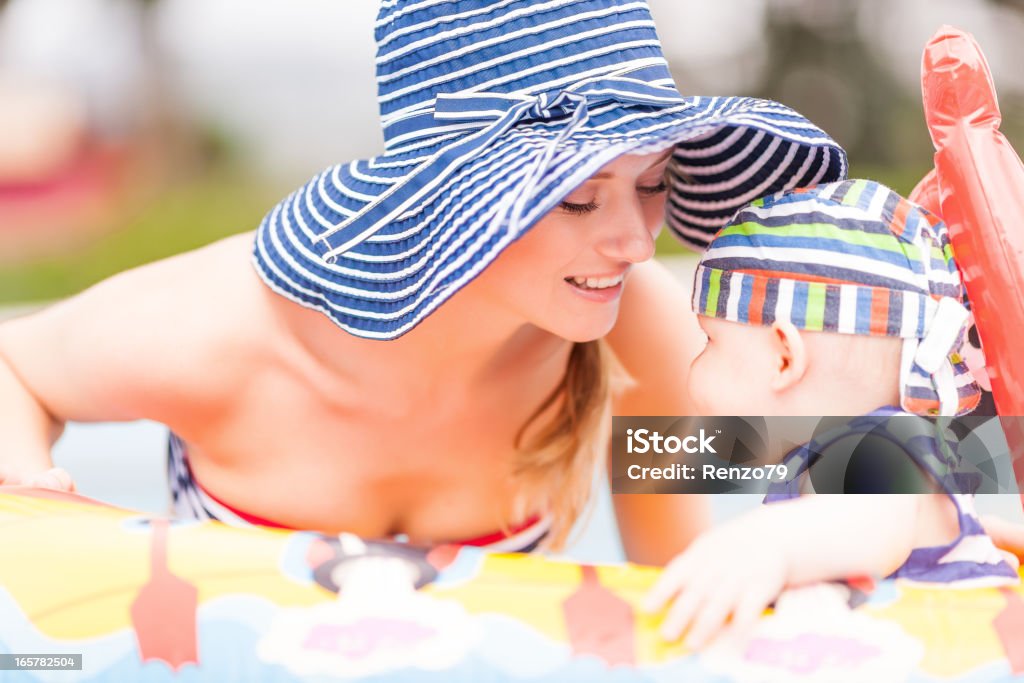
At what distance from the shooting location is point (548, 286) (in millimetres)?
1264

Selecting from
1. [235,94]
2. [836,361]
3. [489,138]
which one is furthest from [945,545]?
[235,94]

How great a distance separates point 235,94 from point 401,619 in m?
7.37

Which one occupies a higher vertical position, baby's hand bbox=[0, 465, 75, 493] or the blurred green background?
baby's hand bbox=[0, 465, 75, 493]

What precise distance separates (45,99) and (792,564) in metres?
7.01

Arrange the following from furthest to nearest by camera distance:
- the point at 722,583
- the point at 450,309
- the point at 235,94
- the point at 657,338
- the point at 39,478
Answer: the point at 235,94 < the point at 657,338 < the point at 450,309 < the point at 39,478 < the point at 722,583

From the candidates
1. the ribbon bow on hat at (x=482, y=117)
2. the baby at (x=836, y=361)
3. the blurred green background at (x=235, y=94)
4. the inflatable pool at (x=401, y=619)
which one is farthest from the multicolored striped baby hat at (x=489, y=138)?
the blurred green background at (x=235, y=94)

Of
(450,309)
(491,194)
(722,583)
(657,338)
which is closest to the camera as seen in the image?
(722,583)

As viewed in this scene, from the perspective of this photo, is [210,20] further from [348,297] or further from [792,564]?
[792,564]

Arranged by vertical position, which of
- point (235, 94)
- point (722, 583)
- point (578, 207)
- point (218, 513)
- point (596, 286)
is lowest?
point (235, 94)

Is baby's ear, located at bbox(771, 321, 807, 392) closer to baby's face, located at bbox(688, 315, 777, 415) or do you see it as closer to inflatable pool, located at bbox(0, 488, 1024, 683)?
baby's face, located at bbox(688, 315, 777, 415)

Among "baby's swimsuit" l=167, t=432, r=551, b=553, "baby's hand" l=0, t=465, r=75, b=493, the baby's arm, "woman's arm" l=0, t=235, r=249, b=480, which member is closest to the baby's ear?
the baby's arm

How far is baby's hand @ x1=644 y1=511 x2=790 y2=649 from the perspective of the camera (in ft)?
3.22

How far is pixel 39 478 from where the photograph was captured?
1.33 meters

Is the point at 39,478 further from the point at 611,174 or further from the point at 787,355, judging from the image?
the point at 787,355
